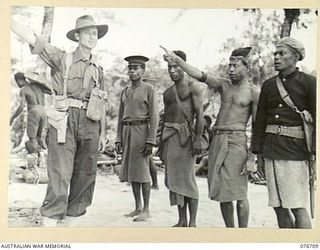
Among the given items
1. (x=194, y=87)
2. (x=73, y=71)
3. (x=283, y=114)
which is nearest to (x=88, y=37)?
(x=73, y=71)

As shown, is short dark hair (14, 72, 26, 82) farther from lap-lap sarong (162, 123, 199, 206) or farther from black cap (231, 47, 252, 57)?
black cap (231, 47, 252, 57)

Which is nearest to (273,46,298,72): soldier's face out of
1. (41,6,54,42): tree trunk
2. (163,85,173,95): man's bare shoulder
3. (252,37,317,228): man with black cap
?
(252,37,317,228): man with black cap

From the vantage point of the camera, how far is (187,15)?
1.94m

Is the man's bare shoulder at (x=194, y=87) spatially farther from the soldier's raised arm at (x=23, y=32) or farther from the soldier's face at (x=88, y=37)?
the soldier's raised arm at (x=23, y=32)

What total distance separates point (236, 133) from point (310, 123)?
30cm

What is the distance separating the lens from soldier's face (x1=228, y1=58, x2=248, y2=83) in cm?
193

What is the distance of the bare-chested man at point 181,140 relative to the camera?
1916 millimetres

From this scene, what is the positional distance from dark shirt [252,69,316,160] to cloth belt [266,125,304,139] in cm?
1

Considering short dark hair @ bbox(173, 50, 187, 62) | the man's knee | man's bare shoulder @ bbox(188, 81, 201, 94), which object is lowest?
the man's knee

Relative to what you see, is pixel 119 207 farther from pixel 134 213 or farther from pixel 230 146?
pixel 230 146

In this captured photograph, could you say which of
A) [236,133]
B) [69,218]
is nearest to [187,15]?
[236,133]

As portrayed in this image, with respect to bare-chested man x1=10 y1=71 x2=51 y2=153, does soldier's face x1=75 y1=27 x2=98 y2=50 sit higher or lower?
higher

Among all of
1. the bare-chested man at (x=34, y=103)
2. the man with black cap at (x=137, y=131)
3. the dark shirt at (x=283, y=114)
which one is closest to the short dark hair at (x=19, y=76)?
the bare-chested man at (x=34, y=103)

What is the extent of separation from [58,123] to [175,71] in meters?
0.51
